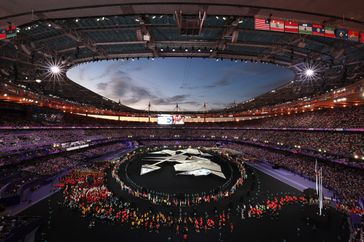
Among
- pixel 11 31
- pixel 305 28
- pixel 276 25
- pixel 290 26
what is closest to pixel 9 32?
pixel 11 31

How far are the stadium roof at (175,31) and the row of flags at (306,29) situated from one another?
36 cm

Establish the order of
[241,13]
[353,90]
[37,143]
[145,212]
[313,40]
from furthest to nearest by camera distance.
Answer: [37,143], [353,90], [145,212], [313,40], [241,13]

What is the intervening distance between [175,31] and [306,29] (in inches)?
308

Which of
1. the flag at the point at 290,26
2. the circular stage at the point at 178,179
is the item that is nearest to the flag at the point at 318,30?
the flag at the point at 290,26

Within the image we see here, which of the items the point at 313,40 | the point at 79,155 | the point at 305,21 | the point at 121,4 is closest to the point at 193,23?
the point at 121,4

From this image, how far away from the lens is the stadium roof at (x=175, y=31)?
30.7ft

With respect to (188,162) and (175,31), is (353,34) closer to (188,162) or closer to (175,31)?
(175,31)

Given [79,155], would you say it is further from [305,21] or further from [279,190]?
[305,21]

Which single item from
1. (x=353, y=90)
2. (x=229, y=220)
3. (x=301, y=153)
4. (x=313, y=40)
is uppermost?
(x=313, y=40)

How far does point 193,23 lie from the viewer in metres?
10.4

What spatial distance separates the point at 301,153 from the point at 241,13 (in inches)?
1394

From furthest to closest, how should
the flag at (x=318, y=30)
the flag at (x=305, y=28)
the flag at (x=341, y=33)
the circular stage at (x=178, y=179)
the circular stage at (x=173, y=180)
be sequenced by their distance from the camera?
the circular stage at (x=173, y=180)
the circular stage at (x=178, y=179)
the flag at (x=341, y=33)
the flag at (x=318, y=30)
the flag at (x=305, y=28)

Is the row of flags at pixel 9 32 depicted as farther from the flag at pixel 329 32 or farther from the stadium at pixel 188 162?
the flag at pixel 329 32

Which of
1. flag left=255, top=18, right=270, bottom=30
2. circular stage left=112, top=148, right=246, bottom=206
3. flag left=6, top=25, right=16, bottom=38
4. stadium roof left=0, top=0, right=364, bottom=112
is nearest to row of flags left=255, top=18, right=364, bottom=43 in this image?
flag left=255, top=18, right=270, bottom=30
